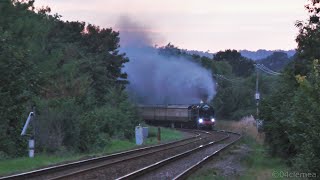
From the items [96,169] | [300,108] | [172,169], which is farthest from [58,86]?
[300,108]

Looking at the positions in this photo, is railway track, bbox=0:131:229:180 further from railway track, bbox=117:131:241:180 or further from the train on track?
the train on track

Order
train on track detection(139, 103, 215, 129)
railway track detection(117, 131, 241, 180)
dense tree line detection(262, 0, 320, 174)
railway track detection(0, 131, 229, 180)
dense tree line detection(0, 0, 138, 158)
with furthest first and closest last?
train on track detection(139, 103, 215, 129) < dense tree line detection(0, 0, 138, 158) < railway track detection(117, 131, 241, 180) < railway track detection(0, 131, 229, 180) < dense tree line detection(262, 0, 320, 174)

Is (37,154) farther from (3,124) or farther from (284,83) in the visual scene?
(284,83)

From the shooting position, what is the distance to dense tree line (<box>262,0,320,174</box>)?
12.6 metres

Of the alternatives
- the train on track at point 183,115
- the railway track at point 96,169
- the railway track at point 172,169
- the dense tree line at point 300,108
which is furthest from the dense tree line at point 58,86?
the dense tree line at point 300,108

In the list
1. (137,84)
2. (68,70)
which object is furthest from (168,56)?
(68,70)

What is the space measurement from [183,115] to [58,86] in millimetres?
30240

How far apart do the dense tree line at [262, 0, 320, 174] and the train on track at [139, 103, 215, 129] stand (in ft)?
126

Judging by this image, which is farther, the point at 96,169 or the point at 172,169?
the point at 172,169

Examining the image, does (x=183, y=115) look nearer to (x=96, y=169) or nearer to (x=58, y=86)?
(x=58, y=86)

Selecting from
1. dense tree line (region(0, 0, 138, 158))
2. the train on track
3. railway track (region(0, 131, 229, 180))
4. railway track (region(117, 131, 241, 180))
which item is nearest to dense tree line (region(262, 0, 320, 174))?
railway track (region(117, 131, 241, 180))

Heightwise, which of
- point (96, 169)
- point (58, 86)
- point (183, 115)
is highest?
point (58, 86)

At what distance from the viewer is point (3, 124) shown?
23656 mm

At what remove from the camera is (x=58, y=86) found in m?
44.4
